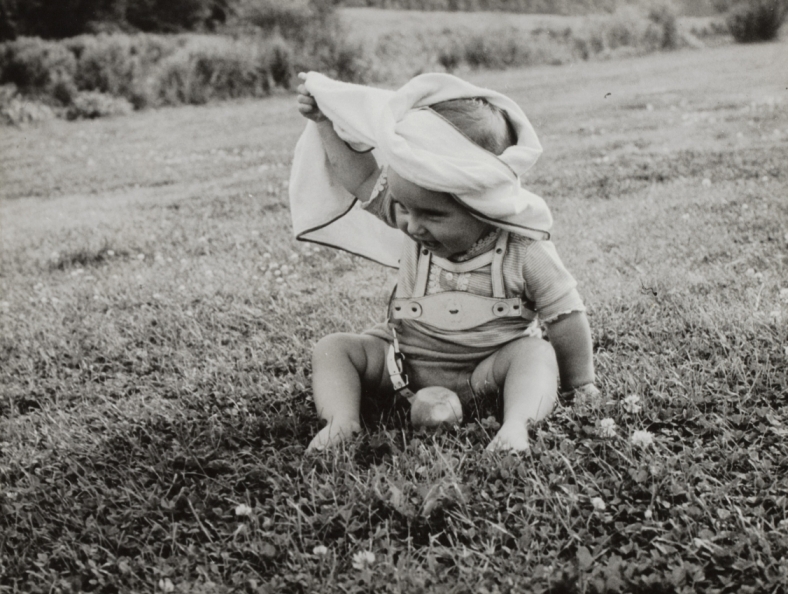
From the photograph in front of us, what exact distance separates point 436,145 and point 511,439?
3.43 feet

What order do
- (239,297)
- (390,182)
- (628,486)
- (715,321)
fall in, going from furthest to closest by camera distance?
(239,297) → (715,321) → (390,182) → (628,486)

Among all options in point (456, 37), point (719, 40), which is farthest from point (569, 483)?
point (719, 40)

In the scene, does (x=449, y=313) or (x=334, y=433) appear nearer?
(x=334, y=433)

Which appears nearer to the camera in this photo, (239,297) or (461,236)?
(461,236)

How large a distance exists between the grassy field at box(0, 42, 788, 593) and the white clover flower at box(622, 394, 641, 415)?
0.17 ft

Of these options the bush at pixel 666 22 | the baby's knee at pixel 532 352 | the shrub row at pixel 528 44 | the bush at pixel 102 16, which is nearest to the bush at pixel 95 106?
the bush at pixel 102 16

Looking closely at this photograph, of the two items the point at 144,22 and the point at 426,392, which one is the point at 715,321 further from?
the point at 144,22

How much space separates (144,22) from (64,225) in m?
10.1

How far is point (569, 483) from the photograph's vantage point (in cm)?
243

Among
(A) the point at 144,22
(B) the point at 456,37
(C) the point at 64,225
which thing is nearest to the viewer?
(C) the point at 64,225

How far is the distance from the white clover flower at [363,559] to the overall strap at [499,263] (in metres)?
1.24

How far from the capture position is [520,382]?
2.82m

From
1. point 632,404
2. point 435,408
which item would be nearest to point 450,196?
point 435,408

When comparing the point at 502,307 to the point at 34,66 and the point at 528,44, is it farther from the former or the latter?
the point at 528,44
